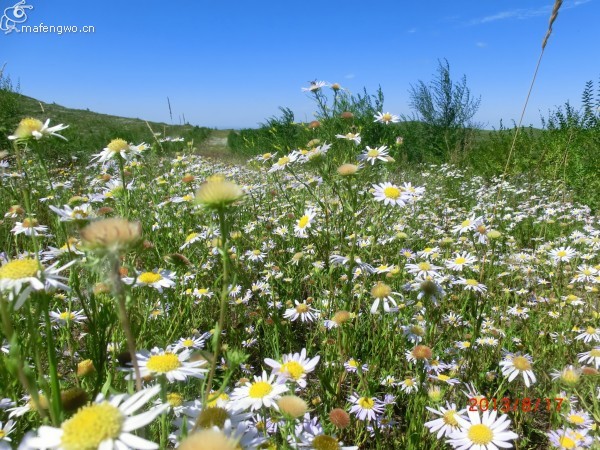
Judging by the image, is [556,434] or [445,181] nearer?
[556,434]

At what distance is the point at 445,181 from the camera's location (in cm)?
743

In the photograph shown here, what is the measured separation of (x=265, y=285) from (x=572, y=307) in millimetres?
1948

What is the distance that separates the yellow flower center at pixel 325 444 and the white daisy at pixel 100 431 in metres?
0.48

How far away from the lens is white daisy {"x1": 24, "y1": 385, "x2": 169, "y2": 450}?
0.61m

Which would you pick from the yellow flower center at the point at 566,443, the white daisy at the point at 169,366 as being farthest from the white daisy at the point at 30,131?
the yellow flower center at the point at 566,443

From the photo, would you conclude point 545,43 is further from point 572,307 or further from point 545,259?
point 545,259

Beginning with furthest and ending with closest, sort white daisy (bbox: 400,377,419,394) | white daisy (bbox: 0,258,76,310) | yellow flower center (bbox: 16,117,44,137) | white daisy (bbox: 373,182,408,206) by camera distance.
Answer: white daisy (bbox: 373,182,408,206) → white daisy (bbox: 400,377,419,394) → yellow flower center (bbox: 16,117,44,137) → white daisy (bbox: 0,258,76,310)

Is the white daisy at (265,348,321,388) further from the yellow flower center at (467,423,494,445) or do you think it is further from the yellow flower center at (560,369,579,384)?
the yellow flower center at (560,369,579,384)

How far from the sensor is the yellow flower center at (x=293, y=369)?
1199mm

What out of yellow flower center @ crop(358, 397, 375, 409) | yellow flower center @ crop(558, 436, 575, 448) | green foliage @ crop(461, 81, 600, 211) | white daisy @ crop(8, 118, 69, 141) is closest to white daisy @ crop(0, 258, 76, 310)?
white daisy @ crop(8, 118, 69, 141)

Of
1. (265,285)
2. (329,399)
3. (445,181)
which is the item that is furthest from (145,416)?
(445,181)

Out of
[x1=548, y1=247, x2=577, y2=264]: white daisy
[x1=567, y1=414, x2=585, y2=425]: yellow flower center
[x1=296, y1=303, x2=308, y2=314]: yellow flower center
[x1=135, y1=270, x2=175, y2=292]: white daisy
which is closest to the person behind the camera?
[x1=567, y1=414, x2=585, y2=425]: yellow flower center

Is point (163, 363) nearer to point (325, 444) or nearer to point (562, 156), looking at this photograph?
point (325, 444)

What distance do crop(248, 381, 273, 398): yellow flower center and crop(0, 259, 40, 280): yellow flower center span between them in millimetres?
614
